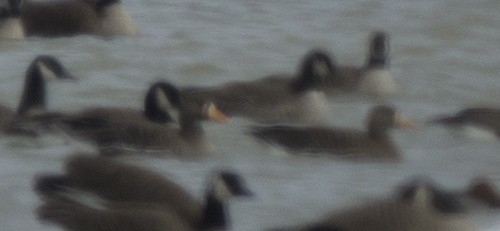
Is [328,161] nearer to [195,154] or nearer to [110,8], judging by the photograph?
[195,154]

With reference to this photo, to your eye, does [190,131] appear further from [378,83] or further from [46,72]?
[378,83]

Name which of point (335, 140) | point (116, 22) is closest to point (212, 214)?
point (335, 140)

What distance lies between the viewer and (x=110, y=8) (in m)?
19.1

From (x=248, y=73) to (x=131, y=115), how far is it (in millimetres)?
3922

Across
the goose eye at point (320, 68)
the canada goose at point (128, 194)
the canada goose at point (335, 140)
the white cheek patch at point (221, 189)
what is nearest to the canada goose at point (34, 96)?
the canada goose at point (335, 140)

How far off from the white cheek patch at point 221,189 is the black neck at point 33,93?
3541mm

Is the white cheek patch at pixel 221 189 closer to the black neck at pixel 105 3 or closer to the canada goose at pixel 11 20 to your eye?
the canada goose at pixel 11 20

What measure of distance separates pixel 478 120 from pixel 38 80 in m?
3.00

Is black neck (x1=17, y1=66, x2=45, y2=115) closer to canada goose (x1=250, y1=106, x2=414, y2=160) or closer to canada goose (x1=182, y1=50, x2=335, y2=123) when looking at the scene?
canada goose (x1=182, y1=50, x2=335, y2=123)

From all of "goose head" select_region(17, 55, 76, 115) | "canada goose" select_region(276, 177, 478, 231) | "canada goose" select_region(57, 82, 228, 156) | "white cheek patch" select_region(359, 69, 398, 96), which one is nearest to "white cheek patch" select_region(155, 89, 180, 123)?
"canada goose" select_region(57, 82, 228, 156)

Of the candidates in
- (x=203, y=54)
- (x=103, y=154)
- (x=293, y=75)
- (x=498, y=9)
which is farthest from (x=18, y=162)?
(x=498, y=9)

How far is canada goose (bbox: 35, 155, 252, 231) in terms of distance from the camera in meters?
10.9

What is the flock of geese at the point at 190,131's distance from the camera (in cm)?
1105

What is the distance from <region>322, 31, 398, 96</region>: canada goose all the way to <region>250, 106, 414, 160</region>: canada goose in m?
2.47
